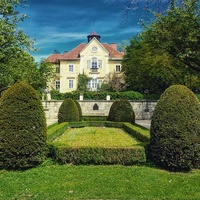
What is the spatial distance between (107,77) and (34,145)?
38609mm

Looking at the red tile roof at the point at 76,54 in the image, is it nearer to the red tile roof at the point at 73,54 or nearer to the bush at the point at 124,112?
the red tile roof at the point at 73,54

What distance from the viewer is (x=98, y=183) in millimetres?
5480

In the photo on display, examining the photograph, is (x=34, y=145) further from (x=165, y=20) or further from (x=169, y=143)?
(x=165, y=20)

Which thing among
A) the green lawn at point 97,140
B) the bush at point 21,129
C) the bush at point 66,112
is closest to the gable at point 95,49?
the bush at point 66,112

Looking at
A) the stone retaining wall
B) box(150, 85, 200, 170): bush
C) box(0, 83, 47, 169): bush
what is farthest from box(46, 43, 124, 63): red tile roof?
box(150, 85, 200, 170): bush

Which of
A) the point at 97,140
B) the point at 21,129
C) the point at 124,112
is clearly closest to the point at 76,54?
the point at 124,112

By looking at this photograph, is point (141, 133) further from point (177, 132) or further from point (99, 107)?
point (99, 107)

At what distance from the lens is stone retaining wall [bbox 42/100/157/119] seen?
Result: 3139 centimetres

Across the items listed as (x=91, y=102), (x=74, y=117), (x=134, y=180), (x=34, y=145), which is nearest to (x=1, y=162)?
(x=34, y=145)

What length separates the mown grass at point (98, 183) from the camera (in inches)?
190

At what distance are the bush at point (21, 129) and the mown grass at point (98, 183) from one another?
0.33 m

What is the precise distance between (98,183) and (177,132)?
97.8 inches

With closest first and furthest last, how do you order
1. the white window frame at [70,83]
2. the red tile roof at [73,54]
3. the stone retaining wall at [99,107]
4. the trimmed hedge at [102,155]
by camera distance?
the trimmed hedge at [102,155]
the stone retaining wall at [99,107]
the red tile roof at [73,54]
the white window frame at [70,83]

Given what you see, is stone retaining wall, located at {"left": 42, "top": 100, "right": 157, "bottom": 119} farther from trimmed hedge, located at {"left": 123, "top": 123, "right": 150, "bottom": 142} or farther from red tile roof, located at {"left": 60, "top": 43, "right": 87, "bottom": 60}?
trimmed hedge, located at {"left": 123, "top": 123, "right": 150, "bottom": 142}
